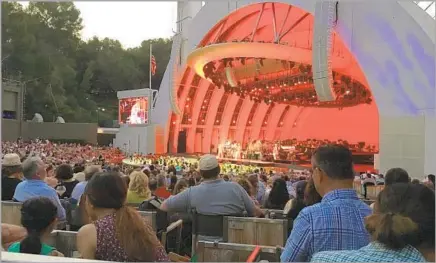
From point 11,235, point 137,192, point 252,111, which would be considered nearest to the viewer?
point 11,235

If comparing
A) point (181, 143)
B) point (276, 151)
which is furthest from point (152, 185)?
point (181, 143)

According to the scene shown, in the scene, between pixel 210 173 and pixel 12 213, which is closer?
pixel 210 173

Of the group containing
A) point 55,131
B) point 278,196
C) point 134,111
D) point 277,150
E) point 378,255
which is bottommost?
point 278,196

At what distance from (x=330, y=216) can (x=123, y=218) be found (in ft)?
3.19

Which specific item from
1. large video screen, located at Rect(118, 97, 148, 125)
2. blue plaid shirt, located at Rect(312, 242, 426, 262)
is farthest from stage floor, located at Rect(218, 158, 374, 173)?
blue plaid shirt, located at Rect(312, 242, 426, 262)

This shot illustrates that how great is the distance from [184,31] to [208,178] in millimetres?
22082

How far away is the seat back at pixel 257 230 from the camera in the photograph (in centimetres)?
405

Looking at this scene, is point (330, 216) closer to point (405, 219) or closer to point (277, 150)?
point (405, 219)

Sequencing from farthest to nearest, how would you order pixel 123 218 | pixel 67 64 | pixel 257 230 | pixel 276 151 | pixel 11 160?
pixel 67 64 → pixel 276 151 → pixel 11 160 → pixel 257 230 → pixel 123 218

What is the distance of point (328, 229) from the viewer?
2184 mm

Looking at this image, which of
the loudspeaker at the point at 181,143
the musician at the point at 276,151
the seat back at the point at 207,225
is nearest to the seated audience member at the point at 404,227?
the seat back at the point at 207,225

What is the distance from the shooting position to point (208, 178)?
437 cm

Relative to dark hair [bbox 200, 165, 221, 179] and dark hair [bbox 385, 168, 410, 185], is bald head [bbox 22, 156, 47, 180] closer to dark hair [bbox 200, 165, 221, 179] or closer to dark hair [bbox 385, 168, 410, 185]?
dark hair [bbox 200, 165, 221, 179]

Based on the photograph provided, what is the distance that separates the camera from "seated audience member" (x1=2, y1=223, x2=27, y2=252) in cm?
280
